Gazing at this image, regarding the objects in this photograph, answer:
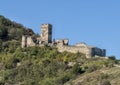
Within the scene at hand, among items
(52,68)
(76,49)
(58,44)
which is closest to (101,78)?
(52,68)

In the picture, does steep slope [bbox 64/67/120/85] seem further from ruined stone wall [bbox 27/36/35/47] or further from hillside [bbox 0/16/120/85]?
ruined stone wall [bbox 27/36/35/47]

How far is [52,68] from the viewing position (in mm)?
117438

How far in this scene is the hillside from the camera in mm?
111125

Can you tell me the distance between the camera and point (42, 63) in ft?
392

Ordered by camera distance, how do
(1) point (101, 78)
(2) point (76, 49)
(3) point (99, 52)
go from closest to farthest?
(1) point (101, 78), (2) point (76, 49), (3) point (99, 52)

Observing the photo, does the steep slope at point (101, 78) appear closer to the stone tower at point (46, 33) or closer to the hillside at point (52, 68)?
the hillside at point (52, 68)

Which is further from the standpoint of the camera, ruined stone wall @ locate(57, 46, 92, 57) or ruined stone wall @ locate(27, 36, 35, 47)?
ruined stone wall @ locate(27, 36, 35, 47)

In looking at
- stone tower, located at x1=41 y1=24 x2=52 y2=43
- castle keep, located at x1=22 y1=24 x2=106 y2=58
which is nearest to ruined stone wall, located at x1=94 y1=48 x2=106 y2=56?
castle keep, located at x1=22 y1=24 x2=106 y2=58

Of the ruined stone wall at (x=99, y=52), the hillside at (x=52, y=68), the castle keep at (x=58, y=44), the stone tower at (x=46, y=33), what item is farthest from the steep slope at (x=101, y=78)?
the stone tower at (x=46, y=33)

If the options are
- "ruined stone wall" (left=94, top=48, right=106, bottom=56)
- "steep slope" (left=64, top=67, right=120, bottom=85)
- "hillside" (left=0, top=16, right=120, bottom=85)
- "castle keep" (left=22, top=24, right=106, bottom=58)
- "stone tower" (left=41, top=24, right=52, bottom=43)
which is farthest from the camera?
"stone tower" (left=41, top=24, right=52, bottom=43)

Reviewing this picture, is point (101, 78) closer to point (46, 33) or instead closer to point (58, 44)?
point (58, 44)

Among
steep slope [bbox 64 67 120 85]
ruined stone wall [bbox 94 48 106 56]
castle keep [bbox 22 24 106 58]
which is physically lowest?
steep slope [bbox 64 67 120 85]

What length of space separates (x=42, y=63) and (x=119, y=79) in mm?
16099

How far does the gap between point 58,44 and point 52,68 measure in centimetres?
804
